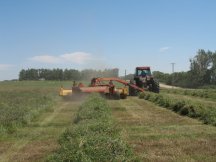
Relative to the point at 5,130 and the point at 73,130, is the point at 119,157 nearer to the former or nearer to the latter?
the point at 73,130

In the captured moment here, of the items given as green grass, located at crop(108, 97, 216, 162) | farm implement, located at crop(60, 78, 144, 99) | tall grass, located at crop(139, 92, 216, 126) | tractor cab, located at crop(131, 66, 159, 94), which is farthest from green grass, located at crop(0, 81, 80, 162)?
tractor cab, located at crop(131, 66, 159, 94)

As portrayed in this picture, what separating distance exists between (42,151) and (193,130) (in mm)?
5287

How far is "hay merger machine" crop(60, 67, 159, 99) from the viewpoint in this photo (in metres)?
31.5

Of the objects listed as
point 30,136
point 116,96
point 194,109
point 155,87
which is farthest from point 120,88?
point 30,136

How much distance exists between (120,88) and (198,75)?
68.4 m

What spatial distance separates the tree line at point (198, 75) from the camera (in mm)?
96312

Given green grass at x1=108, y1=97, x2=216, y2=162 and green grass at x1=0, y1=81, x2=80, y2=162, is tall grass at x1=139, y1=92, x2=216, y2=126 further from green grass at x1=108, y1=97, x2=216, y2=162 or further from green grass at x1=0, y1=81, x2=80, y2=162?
green grass at x1=0, y1=81, x2=80, y2=162

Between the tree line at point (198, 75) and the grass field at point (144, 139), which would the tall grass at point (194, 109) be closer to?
the grass field at point (144, 139)

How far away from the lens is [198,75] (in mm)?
98500

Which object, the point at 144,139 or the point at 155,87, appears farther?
the point at 155,87

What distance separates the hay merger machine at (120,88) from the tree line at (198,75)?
188ft

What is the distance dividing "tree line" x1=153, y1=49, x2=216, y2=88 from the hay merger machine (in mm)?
57377

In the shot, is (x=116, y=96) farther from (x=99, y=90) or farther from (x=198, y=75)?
(x=198, y=75)

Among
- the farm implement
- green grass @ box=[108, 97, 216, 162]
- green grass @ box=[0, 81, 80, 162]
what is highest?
the farm implement
